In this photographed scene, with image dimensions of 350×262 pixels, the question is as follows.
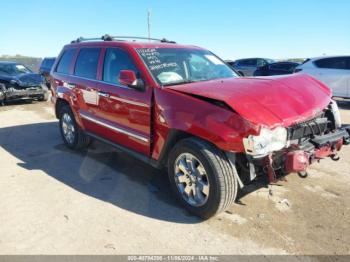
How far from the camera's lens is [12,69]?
14.1 meters

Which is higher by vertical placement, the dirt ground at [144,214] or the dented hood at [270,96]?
the dented hood at [270,96]

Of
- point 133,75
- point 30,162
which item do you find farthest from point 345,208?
point 30,162

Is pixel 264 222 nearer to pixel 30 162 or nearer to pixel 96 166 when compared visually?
pixel 96 166

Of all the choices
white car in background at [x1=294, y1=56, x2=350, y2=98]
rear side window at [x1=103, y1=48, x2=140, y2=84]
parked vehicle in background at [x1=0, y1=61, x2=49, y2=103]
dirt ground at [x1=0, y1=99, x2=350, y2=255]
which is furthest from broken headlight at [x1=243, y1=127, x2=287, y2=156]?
parked vehicle in background at [x1=0, y1=61, x2=49, y2=103]

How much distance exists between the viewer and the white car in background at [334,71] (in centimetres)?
1159

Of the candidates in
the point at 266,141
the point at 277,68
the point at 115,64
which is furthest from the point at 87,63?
the point at 277,68

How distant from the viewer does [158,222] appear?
12.1 feet

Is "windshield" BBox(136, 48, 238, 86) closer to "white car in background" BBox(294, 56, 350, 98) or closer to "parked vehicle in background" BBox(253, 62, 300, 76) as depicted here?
"white car in background" BBox(294, 56, 350, 98)

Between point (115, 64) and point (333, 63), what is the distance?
31.5ft

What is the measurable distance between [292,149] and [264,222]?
0.84 m

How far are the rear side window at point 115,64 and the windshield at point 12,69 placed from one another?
1035 cm

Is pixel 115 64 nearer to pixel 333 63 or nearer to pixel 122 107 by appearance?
pixel 122 107

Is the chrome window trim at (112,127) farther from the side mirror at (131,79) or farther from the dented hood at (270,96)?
the dented hood at (270,96)

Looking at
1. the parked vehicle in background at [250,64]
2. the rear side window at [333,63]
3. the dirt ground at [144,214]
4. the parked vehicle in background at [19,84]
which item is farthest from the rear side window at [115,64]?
the parked vehicle in background at [250,64]
